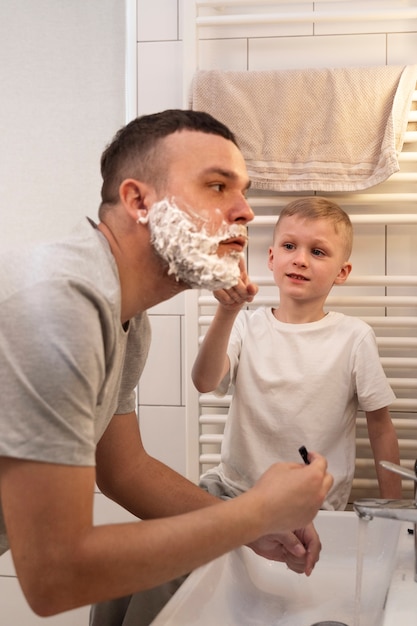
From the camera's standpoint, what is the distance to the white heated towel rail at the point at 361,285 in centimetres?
162

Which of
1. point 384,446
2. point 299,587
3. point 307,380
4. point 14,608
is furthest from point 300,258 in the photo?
point 14,608

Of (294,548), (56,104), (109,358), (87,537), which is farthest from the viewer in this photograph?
(56,104)

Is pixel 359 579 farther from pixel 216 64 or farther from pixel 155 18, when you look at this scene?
pixel 155 18

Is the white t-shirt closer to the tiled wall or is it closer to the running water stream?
the tiled wall

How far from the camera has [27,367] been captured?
78 centimetres

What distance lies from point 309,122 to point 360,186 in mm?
175

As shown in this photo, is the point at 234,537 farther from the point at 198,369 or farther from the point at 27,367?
the point at 198,369

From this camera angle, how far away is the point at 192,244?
3.22 ft

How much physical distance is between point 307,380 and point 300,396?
0.04 metres

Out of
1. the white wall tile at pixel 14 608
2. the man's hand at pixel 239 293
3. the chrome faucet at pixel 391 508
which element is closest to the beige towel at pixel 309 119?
the man's hand at pixel 239 293

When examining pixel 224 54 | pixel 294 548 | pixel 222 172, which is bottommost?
pixel 294 548

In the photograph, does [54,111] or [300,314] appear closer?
[300,314]

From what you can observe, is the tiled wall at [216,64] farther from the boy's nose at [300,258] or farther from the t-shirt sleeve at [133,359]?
the t-shirt sleeve at [133,359]

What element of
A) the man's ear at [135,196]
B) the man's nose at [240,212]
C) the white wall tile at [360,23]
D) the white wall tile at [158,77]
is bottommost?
the man's nose at [240,212]
